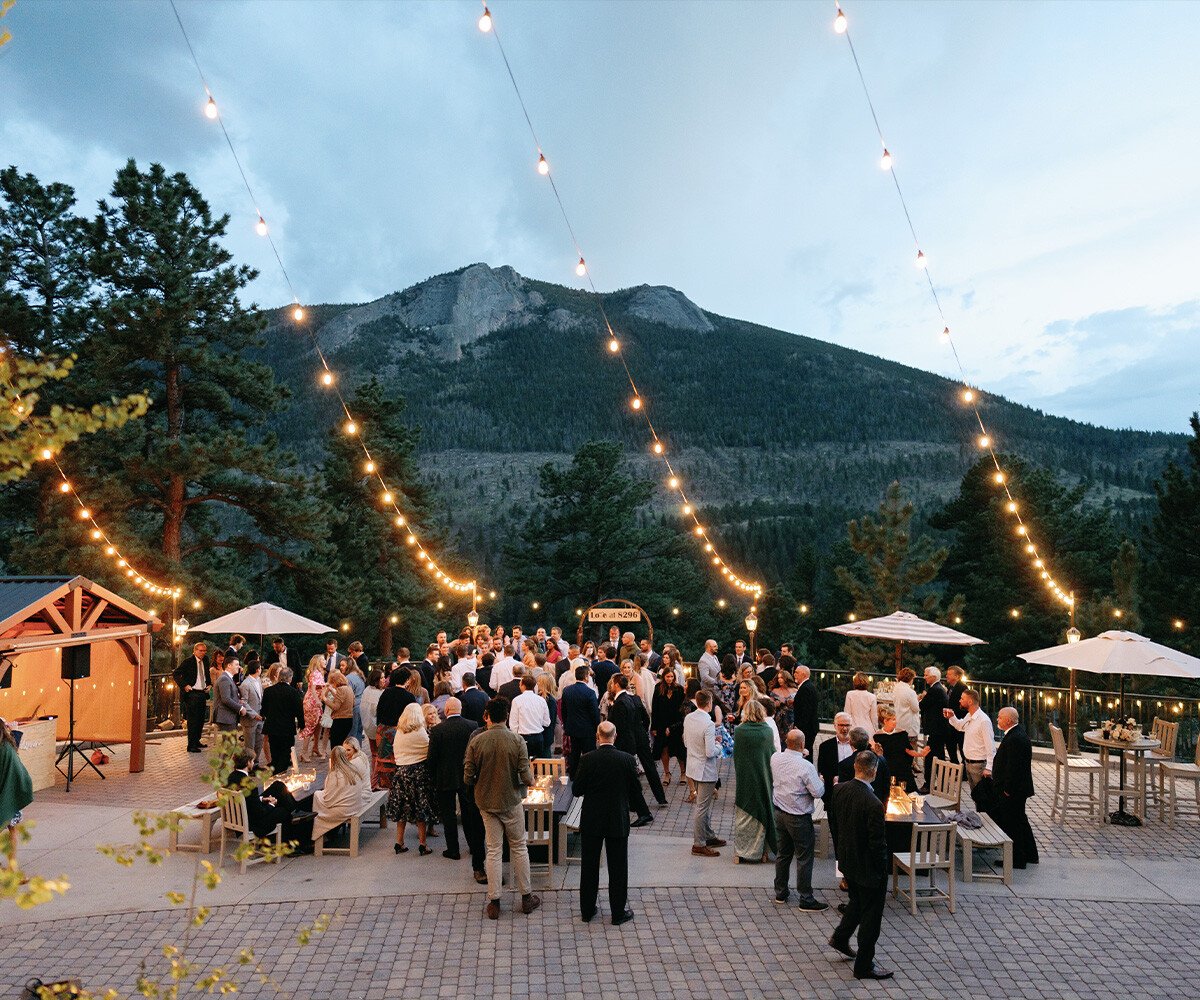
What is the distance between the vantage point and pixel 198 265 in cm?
2164

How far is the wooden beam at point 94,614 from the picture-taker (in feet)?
34.0

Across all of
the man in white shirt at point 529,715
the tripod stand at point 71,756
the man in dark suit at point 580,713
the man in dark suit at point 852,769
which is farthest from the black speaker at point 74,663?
the man in dark suit at point 852,769

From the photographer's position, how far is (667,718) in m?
10.5

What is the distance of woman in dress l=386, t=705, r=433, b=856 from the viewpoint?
772 cm

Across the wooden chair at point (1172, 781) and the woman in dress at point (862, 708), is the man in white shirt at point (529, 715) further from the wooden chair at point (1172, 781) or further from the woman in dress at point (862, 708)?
the wooden chair at point (1172, 781)

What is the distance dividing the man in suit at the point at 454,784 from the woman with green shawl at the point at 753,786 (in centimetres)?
220

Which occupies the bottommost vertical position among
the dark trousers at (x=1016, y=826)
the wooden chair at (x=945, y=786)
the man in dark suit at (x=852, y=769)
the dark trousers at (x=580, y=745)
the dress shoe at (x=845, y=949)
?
the dress shoe at (x=845, y=949)

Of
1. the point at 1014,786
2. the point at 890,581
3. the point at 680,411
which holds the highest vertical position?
the point at 680,411

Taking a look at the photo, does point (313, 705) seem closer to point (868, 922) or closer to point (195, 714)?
point (195, 714)

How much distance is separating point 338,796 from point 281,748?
2.83 m

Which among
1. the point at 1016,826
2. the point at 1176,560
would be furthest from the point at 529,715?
the point at 1176,560

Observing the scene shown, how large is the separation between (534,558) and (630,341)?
92053 mm

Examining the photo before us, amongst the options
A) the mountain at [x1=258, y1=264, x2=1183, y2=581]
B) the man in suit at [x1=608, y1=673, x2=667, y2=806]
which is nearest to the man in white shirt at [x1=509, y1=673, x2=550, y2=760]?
the man in suit at [x1=608, y1=673, x2=667, y2=806]

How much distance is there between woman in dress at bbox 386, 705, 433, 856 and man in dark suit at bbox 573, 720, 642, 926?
6.60 ft
